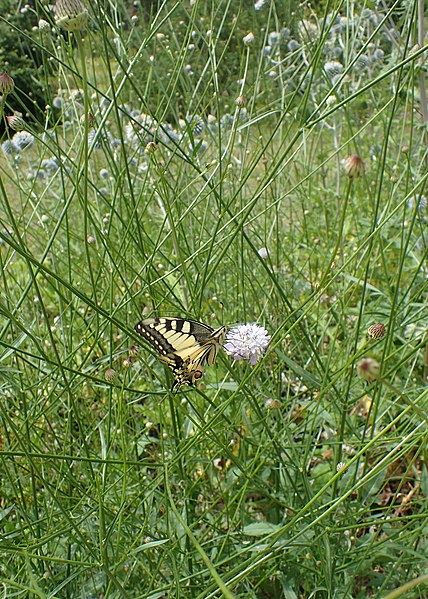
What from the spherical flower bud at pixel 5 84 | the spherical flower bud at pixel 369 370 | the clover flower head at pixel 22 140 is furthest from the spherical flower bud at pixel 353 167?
the clover flower head at pixel 22 140

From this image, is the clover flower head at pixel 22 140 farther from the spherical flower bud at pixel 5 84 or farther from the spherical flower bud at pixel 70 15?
the spherical flower bud at pixel 70 15

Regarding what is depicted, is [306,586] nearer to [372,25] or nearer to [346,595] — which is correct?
[346,595]

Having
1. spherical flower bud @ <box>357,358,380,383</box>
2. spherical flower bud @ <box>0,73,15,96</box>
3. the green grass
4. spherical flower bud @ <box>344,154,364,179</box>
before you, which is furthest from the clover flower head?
spherical flower bud @ <box>357,358,380,383</box>

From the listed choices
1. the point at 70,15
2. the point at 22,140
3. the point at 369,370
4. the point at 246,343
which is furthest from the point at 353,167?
the point at 22,140

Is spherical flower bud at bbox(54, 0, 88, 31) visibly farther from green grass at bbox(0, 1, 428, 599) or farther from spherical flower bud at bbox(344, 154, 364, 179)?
spherical flower bud at bbox(344, 154, 364, 179)

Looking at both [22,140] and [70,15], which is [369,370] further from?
[22,140]

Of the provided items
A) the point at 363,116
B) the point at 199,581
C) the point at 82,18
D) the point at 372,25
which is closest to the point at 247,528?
the point at 199,581
